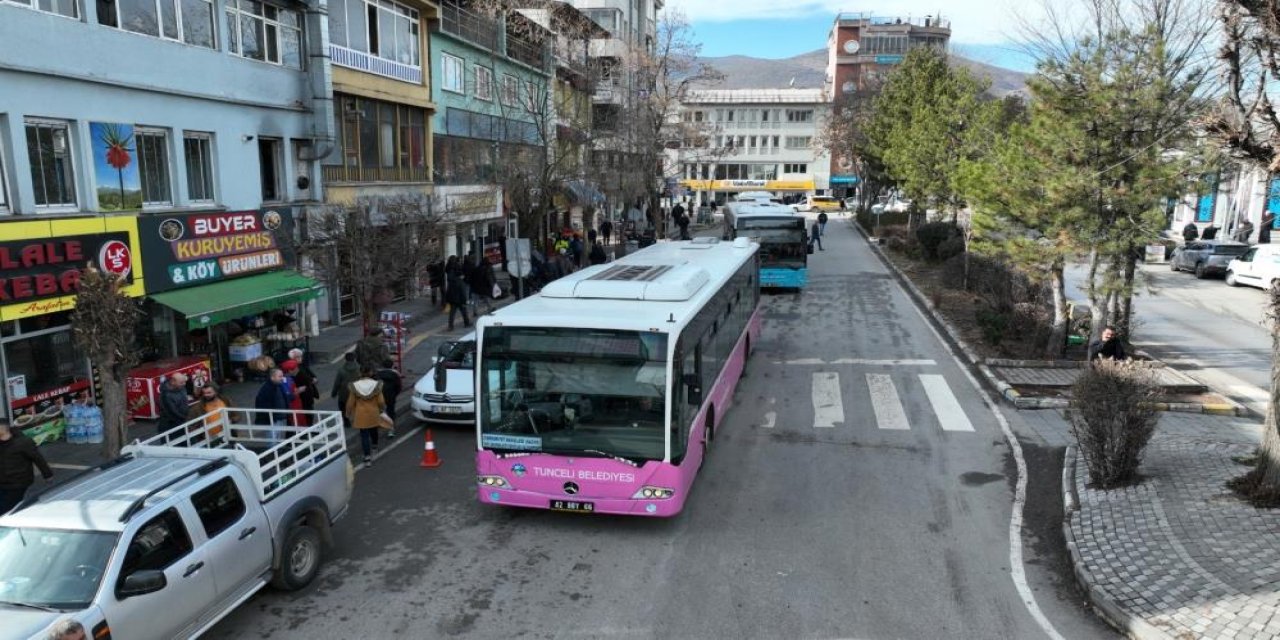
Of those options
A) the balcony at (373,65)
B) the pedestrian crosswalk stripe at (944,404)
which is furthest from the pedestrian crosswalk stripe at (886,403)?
the balcony at (373,65)

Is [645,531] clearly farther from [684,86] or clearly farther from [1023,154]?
[684,86]

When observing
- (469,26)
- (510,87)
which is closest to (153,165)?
(469,26)

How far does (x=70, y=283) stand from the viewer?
13000 millimetres

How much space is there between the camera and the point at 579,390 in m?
9.29

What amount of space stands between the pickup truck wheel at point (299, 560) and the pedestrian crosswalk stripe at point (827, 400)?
330 inches

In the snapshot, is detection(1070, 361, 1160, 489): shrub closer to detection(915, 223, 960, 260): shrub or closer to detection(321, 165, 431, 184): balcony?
detection(321, 165, 431, 184): balcony

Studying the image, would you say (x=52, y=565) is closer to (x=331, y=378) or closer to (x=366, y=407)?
(x=366, y=407)

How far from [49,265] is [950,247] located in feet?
97.8

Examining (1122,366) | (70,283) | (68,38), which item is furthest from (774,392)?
(68,38)

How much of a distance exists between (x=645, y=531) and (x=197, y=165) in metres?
13.1

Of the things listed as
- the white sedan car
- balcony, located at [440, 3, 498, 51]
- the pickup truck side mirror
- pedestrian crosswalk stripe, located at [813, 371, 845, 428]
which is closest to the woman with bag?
the white sedan car

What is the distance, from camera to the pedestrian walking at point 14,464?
30.3 feet

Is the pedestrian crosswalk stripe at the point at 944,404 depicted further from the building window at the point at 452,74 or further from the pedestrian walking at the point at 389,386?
the building window at the point at 452,74

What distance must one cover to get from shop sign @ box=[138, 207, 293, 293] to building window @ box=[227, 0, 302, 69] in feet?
11.4
